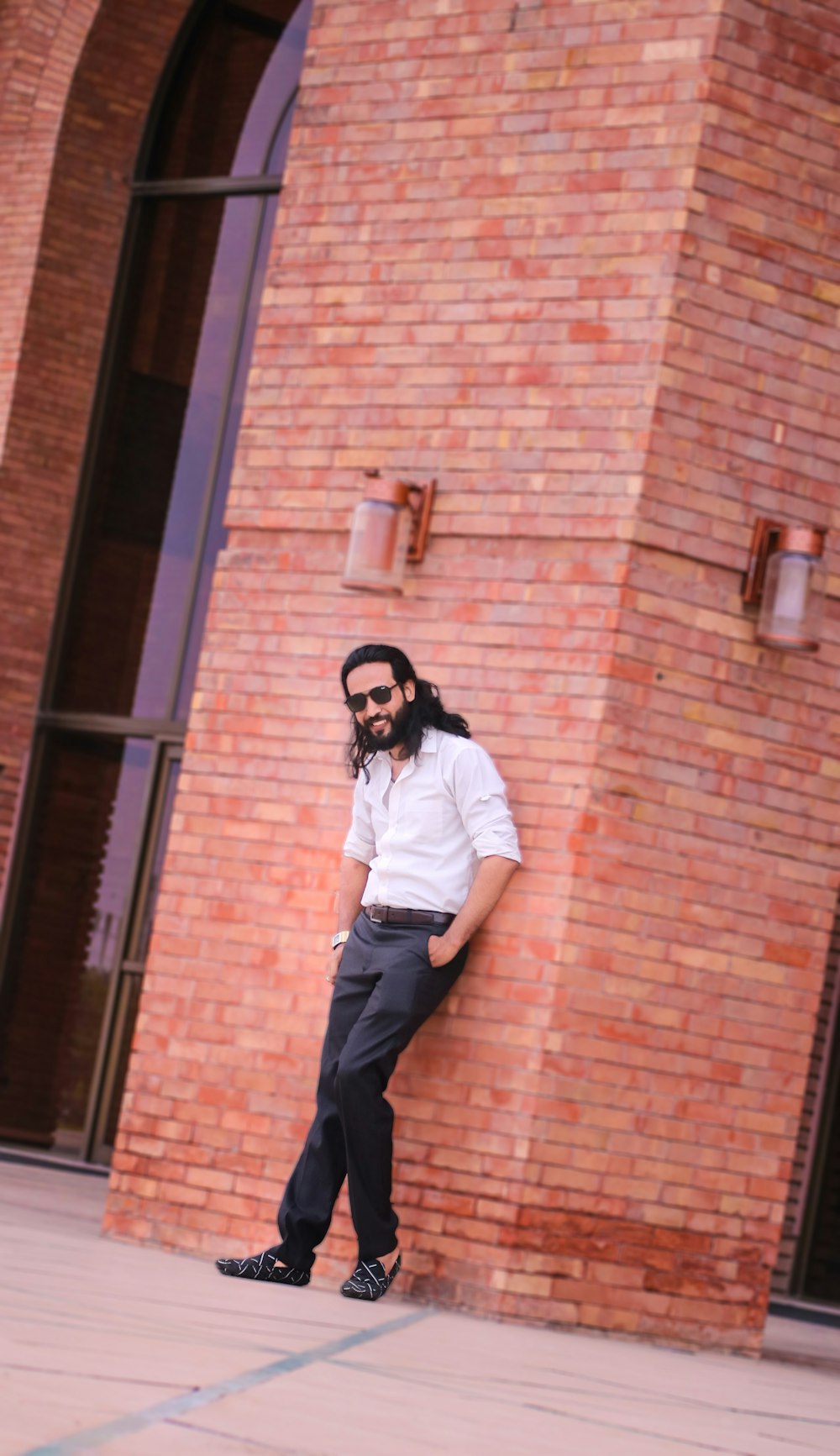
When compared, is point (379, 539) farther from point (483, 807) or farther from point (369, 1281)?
point (369, 1281)

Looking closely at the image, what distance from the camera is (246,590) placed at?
627 centimetres

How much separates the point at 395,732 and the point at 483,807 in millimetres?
335

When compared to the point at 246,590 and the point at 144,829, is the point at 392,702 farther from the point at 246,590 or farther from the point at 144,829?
the point at 144,829

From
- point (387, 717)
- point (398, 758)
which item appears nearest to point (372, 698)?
point (387, 717)

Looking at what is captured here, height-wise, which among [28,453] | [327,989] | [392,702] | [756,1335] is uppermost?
[28,453]

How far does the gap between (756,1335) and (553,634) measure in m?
2.29

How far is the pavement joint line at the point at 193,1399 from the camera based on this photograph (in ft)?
8.71

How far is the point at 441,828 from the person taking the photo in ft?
17.6

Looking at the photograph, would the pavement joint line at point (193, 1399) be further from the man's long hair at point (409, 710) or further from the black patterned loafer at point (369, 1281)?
the man's long hair at point (409, 710)

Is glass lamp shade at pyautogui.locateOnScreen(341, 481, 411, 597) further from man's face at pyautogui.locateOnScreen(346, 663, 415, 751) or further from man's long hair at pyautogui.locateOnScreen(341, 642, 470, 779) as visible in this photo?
man's face at pyautogui.locateOnScreen(346, 663, 415, 751)

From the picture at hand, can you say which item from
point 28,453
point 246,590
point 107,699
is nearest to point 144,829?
point 107,699

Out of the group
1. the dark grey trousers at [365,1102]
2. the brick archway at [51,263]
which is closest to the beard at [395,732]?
the dark grey trousers at [365,1102]

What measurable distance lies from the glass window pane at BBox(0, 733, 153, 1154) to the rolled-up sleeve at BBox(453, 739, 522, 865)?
449cm

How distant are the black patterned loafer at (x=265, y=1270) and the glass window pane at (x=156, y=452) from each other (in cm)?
478
